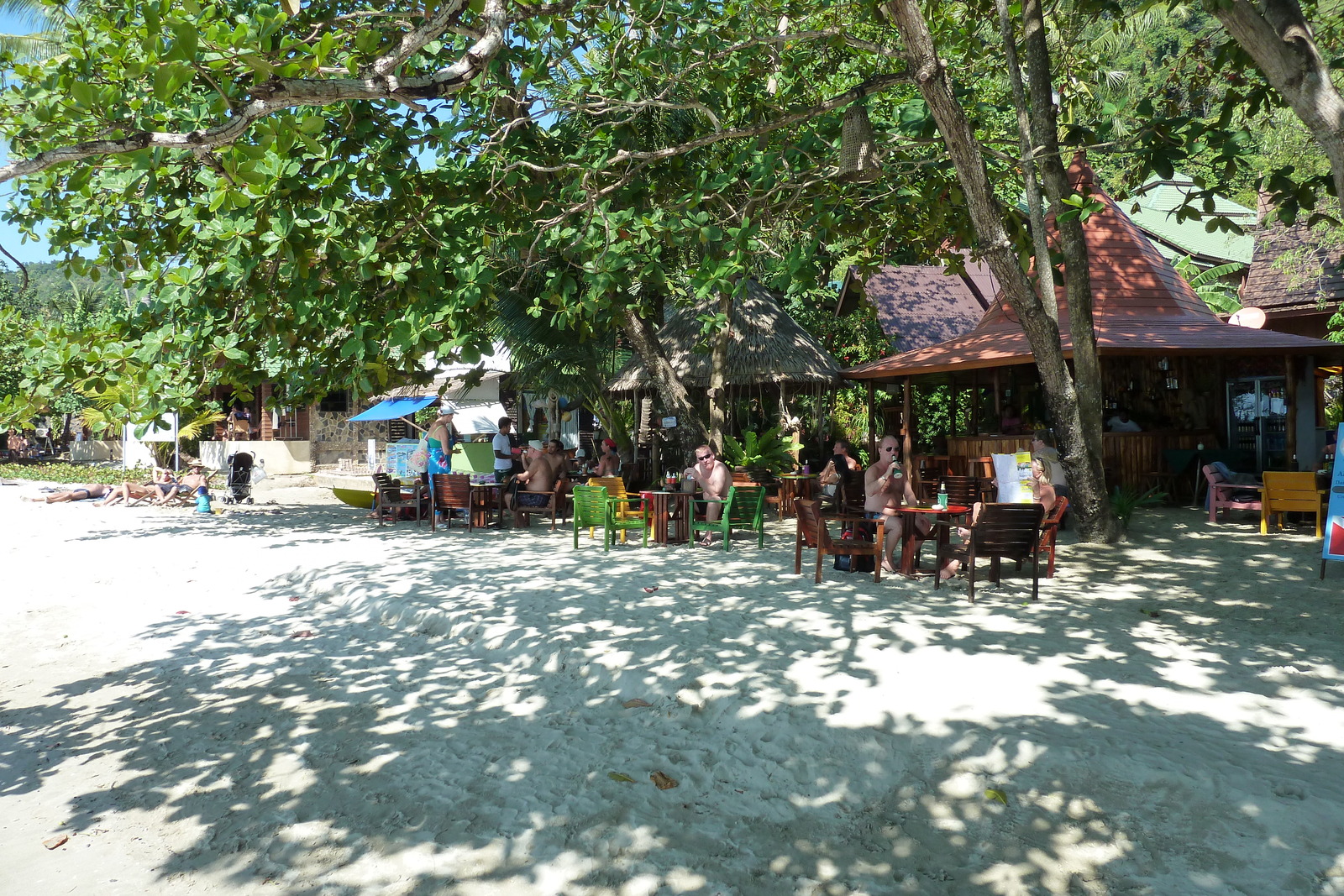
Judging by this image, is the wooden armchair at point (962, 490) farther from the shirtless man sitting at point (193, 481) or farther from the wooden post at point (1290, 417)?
the shirtless man sitting at point (193, 481)

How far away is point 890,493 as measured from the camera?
332 inches

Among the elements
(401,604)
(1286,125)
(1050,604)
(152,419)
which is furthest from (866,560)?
(1286,125)

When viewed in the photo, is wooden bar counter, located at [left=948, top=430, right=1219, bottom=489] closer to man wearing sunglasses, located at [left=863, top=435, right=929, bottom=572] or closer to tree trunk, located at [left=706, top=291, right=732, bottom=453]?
tree trunk, located at [left=706, top=291, right=732, bottom=453]

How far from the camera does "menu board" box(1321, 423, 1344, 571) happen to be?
24.5 ft

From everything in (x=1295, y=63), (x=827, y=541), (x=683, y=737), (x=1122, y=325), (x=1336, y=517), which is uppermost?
(x=1295, y=63)

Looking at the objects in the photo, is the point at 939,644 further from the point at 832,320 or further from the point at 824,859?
the point at 832,320

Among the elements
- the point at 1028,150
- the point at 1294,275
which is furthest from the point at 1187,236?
the point at 1028,150

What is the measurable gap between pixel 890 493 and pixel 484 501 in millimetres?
5954

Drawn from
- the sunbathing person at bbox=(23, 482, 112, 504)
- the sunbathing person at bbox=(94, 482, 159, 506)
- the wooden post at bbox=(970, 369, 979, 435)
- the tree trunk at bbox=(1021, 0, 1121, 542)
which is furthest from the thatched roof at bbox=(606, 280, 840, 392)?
the sunbathing person at bbox=(23, 482, 112, 504)

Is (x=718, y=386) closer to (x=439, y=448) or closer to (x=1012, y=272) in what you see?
(x=439, y=448)

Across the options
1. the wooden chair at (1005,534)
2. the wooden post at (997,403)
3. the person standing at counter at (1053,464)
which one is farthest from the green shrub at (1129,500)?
the wooden chair at (1005,534)

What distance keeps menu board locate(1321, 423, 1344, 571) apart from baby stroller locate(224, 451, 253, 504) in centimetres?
1558

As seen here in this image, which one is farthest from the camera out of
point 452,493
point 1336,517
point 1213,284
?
point 1213,284

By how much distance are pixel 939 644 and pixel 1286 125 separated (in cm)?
1368
